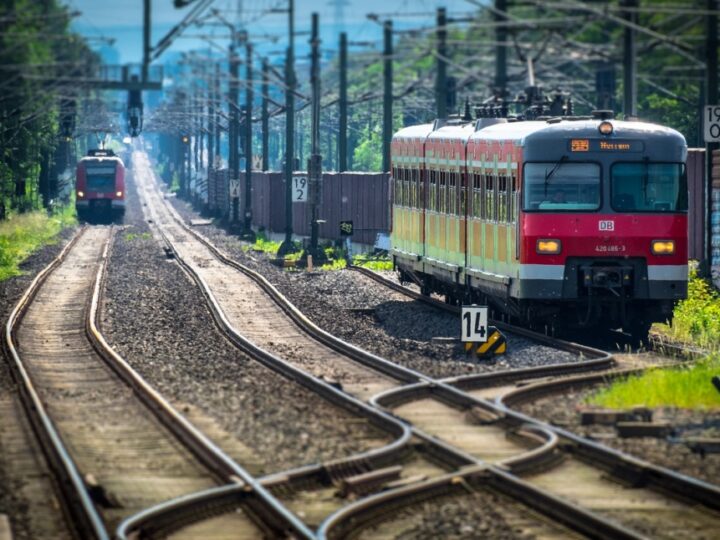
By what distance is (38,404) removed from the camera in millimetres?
15516

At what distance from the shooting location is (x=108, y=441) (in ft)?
45.2

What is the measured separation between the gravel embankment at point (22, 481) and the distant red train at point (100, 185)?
190 feet

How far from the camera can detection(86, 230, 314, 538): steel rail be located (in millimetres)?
10211

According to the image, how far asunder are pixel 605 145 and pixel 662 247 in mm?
1633

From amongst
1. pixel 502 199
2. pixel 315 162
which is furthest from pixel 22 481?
pixel 315 162

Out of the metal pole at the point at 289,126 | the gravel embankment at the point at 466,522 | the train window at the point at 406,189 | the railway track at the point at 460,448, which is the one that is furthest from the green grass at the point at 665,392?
the metal pole at the point at 289,126

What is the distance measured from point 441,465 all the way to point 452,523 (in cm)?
211

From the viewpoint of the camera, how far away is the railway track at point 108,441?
420 inches

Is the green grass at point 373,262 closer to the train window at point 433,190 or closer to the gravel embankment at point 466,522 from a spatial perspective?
the train window at point 433,190

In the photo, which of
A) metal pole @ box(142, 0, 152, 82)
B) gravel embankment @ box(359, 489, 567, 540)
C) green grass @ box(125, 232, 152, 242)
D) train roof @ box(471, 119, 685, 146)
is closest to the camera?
gravel embankment @ box(359, 489, 567, 540)

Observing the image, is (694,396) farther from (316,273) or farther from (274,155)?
(274,155)

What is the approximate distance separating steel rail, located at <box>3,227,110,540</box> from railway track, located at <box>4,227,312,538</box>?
0.01 metres

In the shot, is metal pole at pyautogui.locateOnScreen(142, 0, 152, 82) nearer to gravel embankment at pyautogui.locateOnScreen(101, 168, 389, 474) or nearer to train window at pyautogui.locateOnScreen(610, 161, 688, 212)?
gravel embankment at pyautogui.locateOnScreen(101, 168, 389, 474)

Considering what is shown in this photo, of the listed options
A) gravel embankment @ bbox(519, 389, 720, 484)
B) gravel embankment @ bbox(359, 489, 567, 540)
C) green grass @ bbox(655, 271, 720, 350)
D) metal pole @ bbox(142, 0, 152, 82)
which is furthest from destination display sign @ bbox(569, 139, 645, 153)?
metal pole @ bbox(142, 0, 152, 82)
